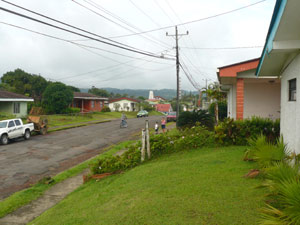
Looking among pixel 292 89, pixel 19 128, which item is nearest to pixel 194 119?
pixel 292 89

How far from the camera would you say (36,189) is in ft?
26.5

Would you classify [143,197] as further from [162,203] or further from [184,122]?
[184,122]

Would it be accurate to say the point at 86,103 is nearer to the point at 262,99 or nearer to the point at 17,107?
the point at 17,107

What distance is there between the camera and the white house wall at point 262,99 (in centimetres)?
1421

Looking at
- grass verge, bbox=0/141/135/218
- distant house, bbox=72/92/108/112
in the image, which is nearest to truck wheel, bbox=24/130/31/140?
grass verge, bbox=0/141/135/218

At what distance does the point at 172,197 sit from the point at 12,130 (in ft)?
53.7

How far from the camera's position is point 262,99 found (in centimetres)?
1445

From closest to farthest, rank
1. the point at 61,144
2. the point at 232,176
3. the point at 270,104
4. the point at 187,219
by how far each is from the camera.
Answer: the point at 187,219
the point at 232,176
the point at 270,104
the point at 61,144

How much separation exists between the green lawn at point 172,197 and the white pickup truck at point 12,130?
1204 cm

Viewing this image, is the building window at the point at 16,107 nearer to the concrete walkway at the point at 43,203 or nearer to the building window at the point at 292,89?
the concrete walkway at the point at 43,203

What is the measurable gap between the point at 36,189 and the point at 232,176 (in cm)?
587

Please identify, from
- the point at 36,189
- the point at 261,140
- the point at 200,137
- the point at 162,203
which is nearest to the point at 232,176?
the point at 261,140

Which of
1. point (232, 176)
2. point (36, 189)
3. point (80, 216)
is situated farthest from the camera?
point (36, 189)

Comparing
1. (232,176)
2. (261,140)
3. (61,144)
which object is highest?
(261,140)
